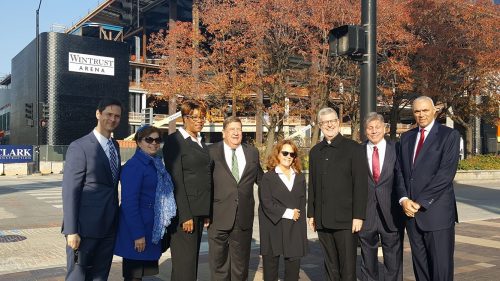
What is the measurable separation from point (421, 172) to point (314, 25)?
52.6 ft

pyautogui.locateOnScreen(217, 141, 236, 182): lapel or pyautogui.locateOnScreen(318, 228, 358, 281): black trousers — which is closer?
pyautogui.locateOnScreen(318, 228, 358, 281): black trousers

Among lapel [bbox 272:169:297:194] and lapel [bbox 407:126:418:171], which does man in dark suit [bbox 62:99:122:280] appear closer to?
lapel [bbox 272:169:297:194]

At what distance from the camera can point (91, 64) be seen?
135 feet

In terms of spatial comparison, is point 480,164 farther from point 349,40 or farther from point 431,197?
point 431,197

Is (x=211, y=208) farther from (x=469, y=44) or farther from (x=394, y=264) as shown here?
(x=469, y=44)

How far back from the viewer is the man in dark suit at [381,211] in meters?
4.94

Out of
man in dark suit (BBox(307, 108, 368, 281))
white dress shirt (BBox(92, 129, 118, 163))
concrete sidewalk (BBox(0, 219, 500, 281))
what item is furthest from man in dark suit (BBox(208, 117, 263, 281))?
white dress shirt (BBox(92, 129, 118, 163))

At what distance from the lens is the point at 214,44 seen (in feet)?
72.1

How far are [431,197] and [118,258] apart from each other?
464 cm

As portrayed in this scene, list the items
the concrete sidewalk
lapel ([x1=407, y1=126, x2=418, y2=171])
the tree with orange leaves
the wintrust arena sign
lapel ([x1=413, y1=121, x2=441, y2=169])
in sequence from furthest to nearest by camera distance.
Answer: the wintrust arena sign, the tree with orange leaves, the concrete sidewalk, lapel ([x1=407, y1=126, x2=418, y2=171]), lapel ([x1=413, y1=121, x2=441, y2=169])

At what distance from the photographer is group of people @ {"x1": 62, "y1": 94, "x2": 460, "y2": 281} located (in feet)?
13.3

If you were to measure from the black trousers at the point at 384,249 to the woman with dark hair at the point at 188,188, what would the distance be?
1.66m

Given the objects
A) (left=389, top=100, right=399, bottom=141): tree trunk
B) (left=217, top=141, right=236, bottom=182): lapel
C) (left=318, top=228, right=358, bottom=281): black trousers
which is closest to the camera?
(left=318, top=228, right=358, bottom=281): black trousers

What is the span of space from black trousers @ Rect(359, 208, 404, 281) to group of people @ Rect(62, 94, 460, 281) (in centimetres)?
1
